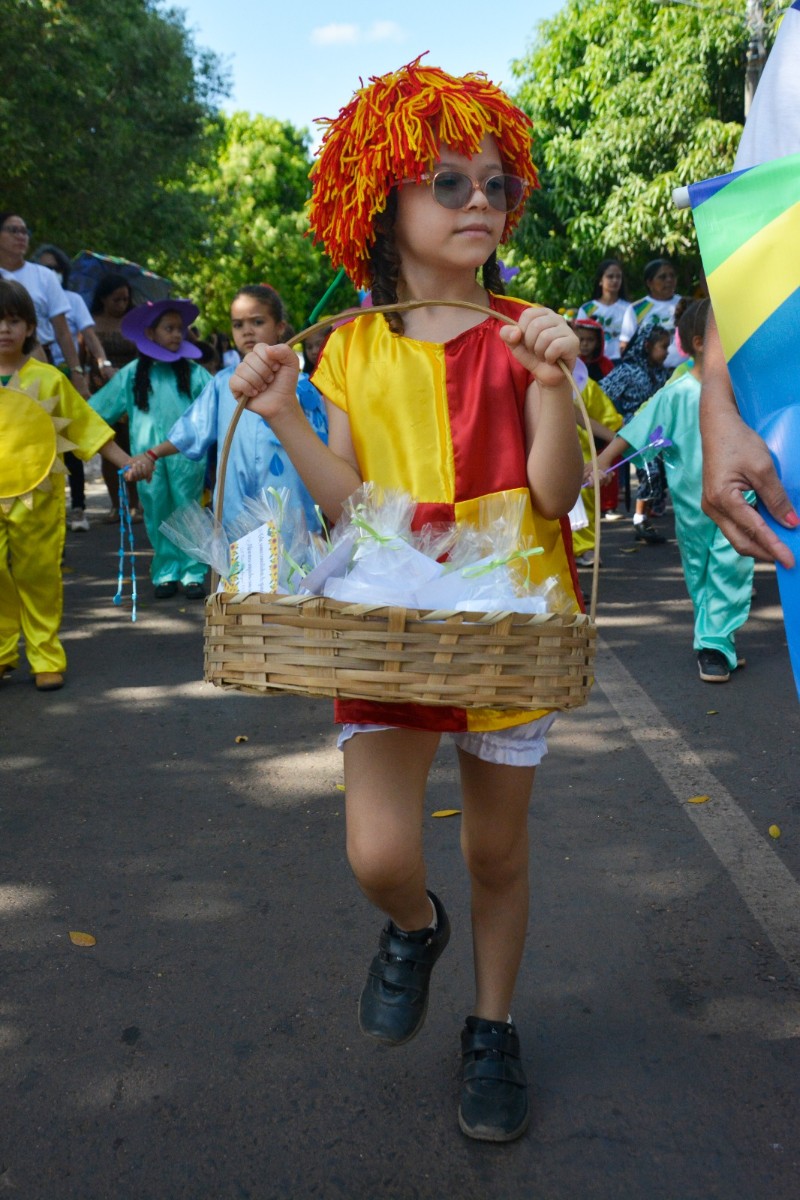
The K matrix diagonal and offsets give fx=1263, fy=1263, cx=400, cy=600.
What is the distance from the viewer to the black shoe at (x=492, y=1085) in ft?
8.09

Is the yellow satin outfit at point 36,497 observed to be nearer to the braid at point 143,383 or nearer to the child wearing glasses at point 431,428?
the braid at point 143,383

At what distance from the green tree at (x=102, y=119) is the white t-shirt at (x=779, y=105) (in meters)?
18.2

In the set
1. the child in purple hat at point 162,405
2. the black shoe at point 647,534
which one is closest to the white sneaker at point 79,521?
the child in purple hat at point 162,405

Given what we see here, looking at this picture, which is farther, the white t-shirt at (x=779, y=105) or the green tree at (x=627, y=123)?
the green tree at (x=627, y=123)

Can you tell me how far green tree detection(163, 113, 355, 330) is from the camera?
170 feet

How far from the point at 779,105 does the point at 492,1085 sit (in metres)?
1.88

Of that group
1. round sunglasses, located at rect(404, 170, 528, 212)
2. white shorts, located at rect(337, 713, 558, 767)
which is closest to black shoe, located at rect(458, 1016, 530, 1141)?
white shorts, located at rect(337, 713, 558, 767)

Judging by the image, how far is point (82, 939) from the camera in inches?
132

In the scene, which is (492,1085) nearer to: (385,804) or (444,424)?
(385,804)

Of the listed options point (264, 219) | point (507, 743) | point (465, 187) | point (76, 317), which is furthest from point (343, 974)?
point (264, 219)

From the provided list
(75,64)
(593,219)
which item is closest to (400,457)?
(75,64)

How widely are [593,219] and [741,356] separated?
24958mm

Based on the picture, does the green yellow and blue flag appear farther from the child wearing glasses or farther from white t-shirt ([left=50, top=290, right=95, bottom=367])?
white t-shirt ([left=50, top=290, right=95, bottom=367])

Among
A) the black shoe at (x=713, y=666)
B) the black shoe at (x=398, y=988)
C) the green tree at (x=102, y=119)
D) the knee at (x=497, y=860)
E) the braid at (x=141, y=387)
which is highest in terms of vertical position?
the green tree at (x=102, y=119)
